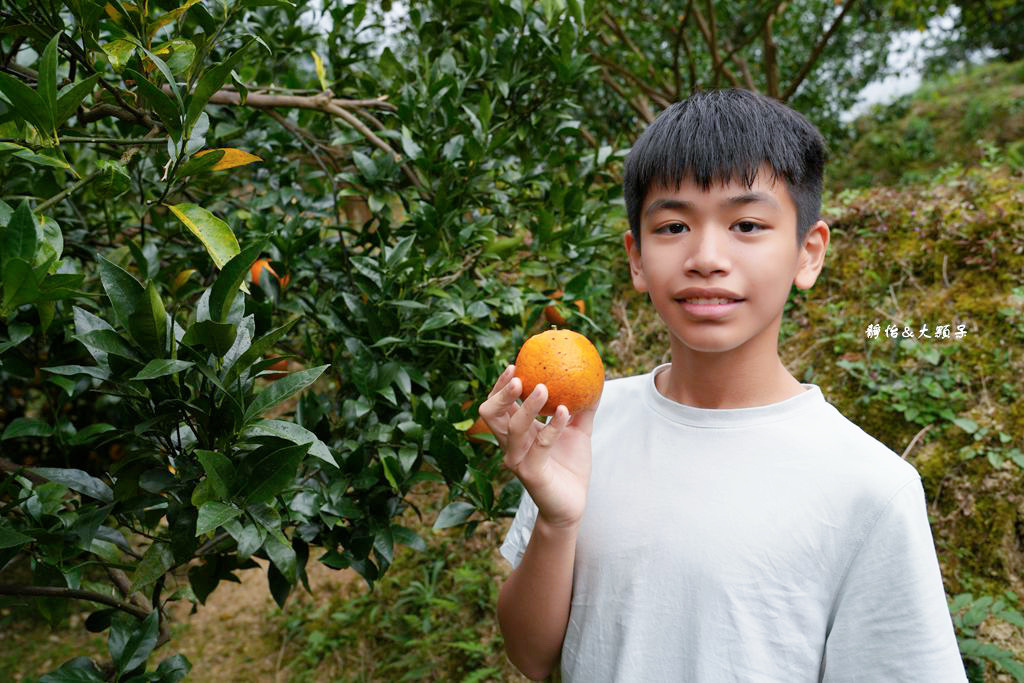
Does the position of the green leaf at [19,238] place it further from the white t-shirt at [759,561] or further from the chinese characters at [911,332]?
the chinese characters at [911,332]

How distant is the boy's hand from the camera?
0.94 meters

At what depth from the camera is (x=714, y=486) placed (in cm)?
108

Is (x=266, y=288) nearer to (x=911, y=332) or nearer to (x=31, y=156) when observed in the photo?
(x=31, y=156)

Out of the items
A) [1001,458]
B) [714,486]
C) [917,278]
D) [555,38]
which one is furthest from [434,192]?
[917,278]

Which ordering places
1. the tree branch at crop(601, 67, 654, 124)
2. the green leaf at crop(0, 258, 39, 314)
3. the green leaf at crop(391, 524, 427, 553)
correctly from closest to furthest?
1. the green leaf at crop(0, 258, 39, 314)
2. the green leaf at crop(391, 524, 427, 553)
3. the tree branch at crop(601, 67, 654, 124)

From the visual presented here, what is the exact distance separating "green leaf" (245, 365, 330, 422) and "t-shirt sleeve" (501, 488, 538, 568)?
493 millimetres

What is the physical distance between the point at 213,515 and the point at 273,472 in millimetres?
98

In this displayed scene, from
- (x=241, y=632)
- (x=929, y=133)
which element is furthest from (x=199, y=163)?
(x=929, y=133)

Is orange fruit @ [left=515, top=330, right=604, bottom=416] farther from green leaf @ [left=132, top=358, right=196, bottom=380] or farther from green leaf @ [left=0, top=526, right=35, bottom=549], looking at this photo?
green leaf @ [left=0, top=526, right=35, bottom=549]

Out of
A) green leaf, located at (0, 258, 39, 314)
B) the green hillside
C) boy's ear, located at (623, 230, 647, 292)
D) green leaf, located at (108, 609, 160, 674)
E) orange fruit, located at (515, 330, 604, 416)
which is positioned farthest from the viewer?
the green hillside

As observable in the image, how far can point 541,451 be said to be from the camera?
997 millimetres

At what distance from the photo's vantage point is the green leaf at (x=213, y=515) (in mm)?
940

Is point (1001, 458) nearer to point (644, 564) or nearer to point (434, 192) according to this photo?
point (644, 564)

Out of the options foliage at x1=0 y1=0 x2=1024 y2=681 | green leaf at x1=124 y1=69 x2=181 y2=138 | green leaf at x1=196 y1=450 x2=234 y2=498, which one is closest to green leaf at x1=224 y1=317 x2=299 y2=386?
foliage at x1=0 y1=0 x2=1024 y2=681
